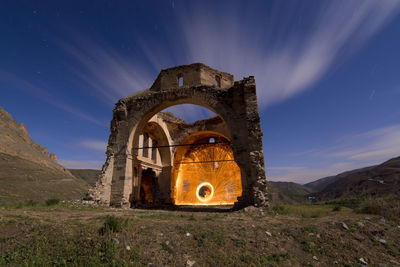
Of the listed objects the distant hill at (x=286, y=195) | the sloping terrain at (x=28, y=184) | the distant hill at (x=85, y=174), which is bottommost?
the distant hill at (x=286, y=195)

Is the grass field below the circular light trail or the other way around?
below

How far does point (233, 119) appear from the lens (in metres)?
11.3

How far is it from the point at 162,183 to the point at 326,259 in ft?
52.2

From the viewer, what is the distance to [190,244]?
4.11m

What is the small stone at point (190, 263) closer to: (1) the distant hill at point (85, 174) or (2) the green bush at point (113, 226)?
(2) the green bush at point (113, 226)

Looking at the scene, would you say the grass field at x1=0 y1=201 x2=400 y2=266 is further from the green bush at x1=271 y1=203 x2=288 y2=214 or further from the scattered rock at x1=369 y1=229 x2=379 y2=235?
the green bush at x1=271 y1=203 x2=288 y2=214

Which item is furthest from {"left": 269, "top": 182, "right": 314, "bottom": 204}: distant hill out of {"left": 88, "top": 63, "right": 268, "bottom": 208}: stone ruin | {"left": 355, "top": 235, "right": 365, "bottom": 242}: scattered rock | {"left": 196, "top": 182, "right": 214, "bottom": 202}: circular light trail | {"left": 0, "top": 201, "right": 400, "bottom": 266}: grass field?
{"left": 0, "top": 201, "right": 400, "bottom": 266}: grass field

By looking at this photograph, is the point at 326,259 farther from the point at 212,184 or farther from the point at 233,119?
the point at 212,184

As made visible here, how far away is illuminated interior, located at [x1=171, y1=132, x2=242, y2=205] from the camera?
2041 centimetres

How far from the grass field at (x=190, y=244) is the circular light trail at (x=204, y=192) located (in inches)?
653

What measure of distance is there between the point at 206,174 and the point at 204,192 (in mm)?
1998

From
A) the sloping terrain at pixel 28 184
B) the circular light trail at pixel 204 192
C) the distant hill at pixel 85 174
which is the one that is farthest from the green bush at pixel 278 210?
the distant hill at pixel 85 174

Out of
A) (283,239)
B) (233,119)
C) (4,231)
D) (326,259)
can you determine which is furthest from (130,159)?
(326,259)

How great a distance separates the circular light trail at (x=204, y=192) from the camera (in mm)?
21406
